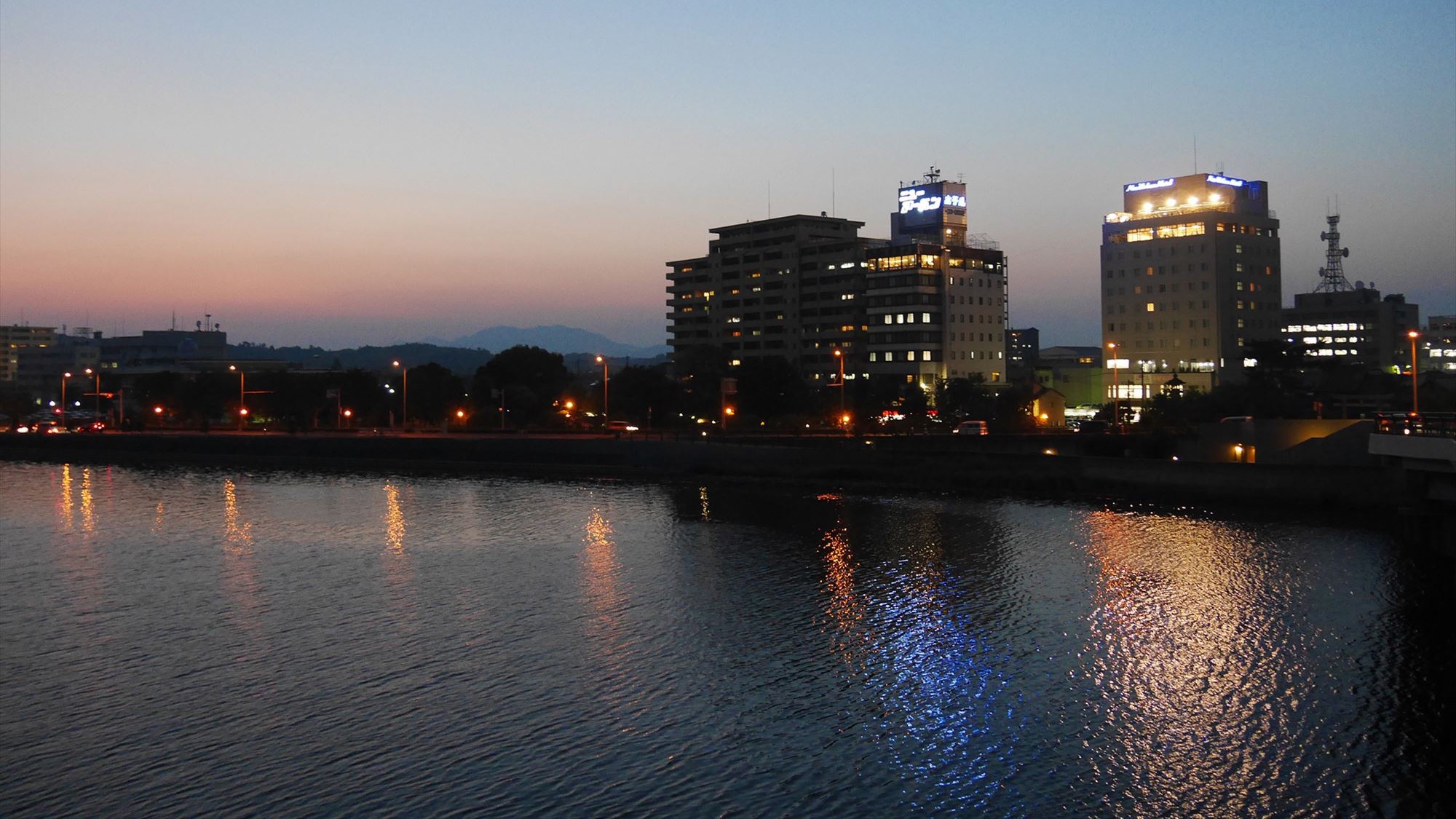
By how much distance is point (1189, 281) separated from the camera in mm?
135750

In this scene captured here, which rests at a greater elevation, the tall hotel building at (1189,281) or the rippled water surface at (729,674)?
the tall hotel building at (1189,281)

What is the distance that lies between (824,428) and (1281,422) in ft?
155

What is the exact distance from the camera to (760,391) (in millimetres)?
104750

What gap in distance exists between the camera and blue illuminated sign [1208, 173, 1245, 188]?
136 meters

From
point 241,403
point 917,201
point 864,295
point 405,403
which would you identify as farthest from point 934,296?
point 241,403

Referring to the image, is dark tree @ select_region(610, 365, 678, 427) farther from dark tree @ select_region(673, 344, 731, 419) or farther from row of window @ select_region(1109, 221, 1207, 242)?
row of window @ select_region(1109, 221, 1207, 242)

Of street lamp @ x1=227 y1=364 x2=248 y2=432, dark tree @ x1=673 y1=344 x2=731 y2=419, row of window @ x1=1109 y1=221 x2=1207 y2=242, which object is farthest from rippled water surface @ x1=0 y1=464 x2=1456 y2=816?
row of window @ x1=1109 y1=221 x2=1207 y2=242

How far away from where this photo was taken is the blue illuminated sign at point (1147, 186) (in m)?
139

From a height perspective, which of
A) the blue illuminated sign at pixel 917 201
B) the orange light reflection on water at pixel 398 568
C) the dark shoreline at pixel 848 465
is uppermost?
the blue illuminated sign at pixel 917 201

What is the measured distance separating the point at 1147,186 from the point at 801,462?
297 ft

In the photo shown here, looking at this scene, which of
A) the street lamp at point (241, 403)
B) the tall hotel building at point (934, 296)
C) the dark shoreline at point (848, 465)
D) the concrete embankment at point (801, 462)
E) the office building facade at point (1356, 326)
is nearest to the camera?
the dark shoreline at point (848, 465)

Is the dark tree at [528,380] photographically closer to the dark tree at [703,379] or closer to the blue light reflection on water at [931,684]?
the dark tree at [703,379]

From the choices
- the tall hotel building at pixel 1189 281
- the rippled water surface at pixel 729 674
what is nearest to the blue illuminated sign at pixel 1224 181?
the tall hotel building at pixel 1189 281

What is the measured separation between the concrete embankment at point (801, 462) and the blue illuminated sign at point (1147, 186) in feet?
273
